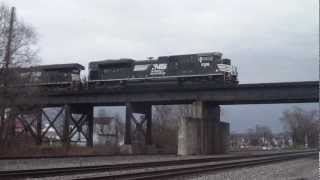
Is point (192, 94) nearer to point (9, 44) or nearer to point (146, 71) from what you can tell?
point (146, 71)

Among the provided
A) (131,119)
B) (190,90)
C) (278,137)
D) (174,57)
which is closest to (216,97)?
(190,90)

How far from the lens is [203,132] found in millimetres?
53250

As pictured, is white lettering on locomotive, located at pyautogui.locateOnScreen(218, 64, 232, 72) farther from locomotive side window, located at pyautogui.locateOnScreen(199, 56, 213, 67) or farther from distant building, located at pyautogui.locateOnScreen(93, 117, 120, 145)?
distant building, located at pyautogui.locateOnScreen(93, 117, 120, 145)

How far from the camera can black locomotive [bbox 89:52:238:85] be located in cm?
5262

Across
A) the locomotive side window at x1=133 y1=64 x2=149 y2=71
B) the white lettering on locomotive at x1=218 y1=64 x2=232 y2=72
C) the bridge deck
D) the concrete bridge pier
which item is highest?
the locomotive side window at x1=133 y1=64 x2=149 y2=71

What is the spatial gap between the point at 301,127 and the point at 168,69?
228 ft

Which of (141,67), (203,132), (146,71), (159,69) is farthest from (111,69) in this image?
(203,132)

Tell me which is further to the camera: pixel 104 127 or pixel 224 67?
pixel 104 127

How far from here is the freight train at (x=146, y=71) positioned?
2068 inches

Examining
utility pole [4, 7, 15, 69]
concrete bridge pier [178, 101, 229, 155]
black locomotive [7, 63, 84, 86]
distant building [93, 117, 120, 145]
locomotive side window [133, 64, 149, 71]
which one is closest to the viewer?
utility pole [4, 7, 15, 69]

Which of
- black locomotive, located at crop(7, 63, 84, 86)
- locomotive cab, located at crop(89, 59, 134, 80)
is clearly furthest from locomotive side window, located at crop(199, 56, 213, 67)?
black locomotive, located at crop(7, 63, 84, 86)

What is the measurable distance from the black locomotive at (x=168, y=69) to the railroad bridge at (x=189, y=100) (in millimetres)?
968

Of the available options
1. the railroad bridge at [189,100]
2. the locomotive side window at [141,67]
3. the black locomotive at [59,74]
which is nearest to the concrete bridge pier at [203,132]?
the railroad bridge at [189,100]

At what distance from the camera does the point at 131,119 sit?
61031 millimetres
